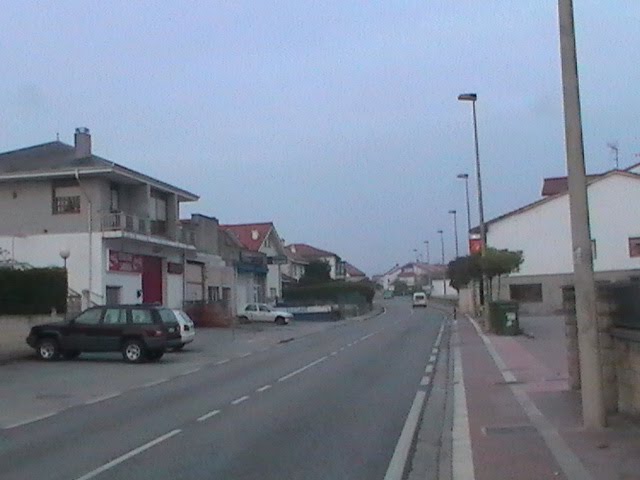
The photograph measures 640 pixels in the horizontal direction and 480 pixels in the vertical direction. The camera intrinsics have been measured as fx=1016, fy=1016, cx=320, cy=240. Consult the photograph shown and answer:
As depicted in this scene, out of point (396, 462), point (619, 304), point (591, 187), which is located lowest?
point (396, 462)

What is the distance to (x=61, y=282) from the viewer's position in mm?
37688

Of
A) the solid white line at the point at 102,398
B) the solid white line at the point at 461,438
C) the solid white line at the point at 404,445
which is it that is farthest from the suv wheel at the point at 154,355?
the solid white line at the point at 404,445

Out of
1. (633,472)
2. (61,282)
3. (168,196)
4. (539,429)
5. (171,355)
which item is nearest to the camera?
(633,472)

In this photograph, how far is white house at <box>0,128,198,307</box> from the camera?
1844 inches

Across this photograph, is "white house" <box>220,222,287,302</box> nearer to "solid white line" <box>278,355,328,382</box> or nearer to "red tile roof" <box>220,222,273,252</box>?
"red tile roof" <box>220,222,273,252</box>

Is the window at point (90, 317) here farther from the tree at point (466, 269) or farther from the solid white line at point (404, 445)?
the tree at point (466, 269)

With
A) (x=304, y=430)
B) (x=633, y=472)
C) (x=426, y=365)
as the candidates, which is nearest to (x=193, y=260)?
(x=426, y=365)

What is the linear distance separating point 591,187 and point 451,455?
56048 mm

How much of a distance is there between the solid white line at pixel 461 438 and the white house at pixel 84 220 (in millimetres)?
29287

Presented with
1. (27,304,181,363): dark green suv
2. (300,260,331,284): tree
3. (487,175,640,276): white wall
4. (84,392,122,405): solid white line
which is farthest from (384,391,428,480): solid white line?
(300,260,331,284): tree

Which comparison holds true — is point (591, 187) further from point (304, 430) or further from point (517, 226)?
point (304, 430)

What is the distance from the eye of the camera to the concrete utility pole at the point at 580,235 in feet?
38.3

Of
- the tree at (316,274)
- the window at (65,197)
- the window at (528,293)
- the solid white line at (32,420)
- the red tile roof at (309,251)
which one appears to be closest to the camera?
the solid white line at (32,420)

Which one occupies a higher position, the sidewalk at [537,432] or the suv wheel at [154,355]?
the suv wheel at [154,355]
